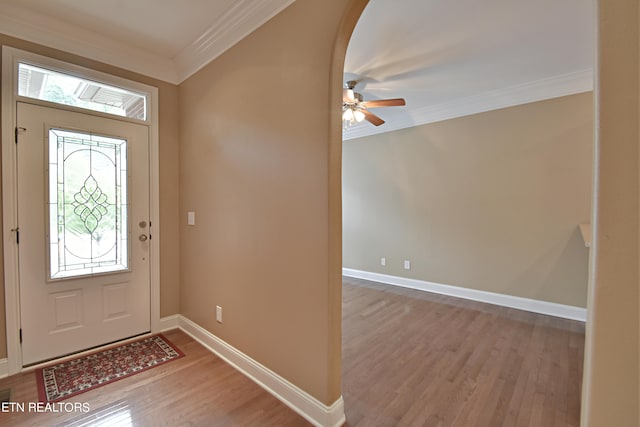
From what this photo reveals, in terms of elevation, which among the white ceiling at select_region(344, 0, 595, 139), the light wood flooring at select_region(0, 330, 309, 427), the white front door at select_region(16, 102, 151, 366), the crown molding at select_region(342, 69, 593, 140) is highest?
the white ceiling at select_region(344, 0, 595, 139)

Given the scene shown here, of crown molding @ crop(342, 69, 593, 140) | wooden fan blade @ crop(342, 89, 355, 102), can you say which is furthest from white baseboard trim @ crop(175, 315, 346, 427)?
crown molding @ crop(342, 69, 593, 140)

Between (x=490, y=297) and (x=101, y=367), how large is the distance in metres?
4.28

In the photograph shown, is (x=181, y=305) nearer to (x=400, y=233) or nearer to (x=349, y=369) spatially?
(x=349, y=369)

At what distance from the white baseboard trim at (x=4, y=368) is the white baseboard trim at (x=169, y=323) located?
102cm

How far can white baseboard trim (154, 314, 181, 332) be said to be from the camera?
277 cm

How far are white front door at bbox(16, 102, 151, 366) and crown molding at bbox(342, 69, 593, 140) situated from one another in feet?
11.7

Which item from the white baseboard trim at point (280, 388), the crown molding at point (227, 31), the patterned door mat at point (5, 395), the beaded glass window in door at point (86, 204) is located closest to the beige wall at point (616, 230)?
the white baseboard trim at point (280, 388)

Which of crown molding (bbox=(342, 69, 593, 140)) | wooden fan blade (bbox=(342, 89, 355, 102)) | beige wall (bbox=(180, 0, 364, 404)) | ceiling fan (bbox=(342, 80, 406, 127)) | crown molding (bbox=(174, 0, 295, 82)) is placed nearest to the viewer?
beige wall (bbox=(180, 0, 364, 404))

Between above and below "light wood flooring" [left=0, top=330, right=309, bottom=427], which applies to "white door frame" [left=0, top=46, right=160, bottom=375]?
above

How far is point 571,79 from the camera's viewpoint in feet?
9.91

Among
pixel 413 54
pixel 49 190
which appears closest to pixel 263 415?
pixel 49 190

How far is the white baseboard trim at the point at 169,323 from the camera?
9.08 feet

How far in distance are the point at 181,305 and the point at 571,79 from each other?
16.3 feet

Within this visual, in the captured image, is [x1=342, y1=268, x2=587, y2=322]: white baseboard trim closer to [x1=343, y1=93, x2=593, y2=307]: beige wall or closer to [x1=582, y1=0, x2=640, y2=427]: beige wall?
[x1=343, y1=93, x2=593, y2=307]: beige wall
